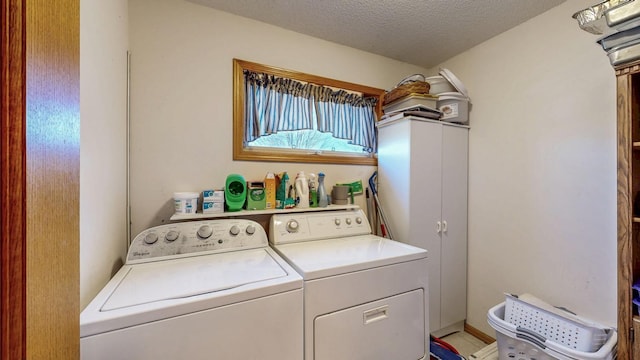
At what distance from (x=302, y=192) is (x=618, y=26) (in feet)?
6.09

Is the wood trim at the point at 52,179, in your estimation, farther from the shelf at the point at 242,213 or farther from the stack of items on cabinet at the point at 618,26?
the stack of items on cabinet at the point at 618,26

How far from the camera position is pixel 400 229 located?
2.04 m

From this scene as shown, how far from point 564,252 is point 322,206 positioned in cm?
171

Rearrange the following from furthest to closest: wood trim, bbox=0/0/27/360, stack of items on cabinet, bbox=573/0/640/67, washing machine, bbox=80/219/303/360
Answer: stack of items on cabinet, bbox=573/0/640/67
washing machine, bbox=80/219/303/360
wood trim, bbox=0/0/27/360

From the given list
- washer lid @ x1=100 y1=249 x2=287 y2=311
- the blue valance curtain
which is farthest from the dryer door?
the blue valance curtain

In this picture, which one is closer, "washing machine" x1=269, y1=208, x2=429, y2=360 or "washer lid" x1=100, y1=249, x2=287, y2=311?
"washer lid" x1=100, y1=249, x2=287, y2=311

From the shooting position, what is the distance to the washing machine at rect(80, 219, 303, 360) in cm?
83

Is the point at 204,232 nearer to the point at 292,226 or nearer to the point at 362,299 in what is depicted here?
the point at 292,226

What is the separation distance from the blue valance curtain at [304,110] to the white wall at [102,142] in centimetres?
78

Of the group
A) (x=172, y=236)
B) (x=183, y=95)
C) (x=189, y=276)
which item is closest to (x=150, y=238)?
(x=172, y=236)

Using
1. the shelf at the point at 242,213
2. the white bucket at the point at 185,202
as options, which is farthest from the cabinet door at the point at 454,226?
the white bucket at the point at 185,202

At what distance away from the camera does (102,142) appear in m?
1.12

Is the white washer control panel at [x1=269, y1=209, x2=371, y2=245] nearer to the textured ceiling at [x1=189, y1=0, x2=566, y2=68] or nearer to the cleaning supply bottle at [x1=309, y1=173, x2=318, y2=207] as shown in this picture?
the cleaning supply bottle at [x1=309, y1=173, x2=318, y2=207]

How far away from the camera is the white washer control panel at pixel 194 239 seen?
4.41 ft
